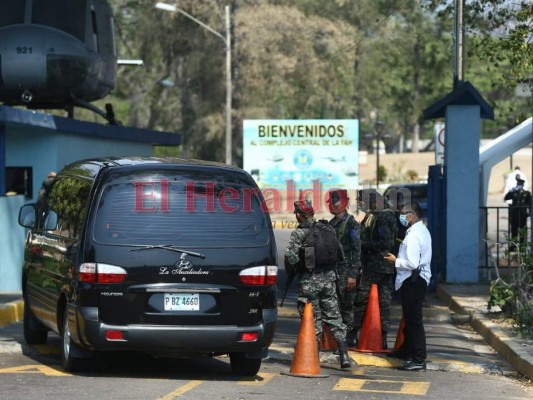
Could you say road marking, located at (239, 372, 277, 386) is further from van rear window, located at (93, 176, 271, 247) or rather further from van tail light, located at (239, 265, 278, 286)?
van rear window, located at (93, 176, 271, 247)

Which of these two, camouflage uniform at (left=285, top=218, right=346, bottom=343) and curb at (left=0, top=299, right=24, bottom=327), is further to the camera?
curb at (left=0, top=299, right=24, bottom=327)

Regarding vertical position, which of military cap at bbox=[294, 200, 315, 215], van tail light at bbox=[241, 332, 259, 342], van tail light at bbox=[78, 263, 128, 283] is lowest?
van tail light at bbox=[241, 332, 259, 342]

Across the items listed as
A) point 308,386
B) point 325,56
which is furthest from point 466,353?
point 325,56

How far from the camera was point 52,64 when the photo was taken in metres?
26.0

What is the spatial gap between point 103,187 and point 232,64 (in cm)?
4639

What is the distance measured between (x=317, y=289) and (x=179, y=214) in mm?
2044

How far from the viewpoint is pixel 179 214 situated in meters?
11.4

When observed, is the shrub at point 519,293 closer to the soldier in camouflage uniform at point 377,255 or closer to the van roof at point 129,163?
the soldier in camouflage uniform at point 377,255

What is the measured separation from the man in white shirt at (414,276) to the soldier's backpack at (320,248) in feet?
2.52

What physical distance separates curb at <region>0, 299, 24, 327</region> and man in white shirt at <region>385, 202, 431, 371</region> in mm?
5601

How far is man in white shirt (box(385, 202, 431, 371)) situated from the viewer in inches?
510

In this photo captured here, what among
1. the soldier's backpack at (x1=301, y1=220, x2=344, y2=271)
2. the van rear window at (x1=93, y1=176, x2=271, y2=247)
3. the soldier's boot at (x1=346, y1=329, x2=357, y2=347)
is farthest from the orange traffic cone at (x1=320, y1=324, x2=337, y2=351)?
the van rear window at (x1=93, y1=176, x2=271, y2=247)

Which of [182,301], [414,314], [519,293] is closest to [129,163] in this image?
[182,301]

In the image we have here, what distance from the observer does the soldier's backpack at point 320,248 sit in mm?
12609
